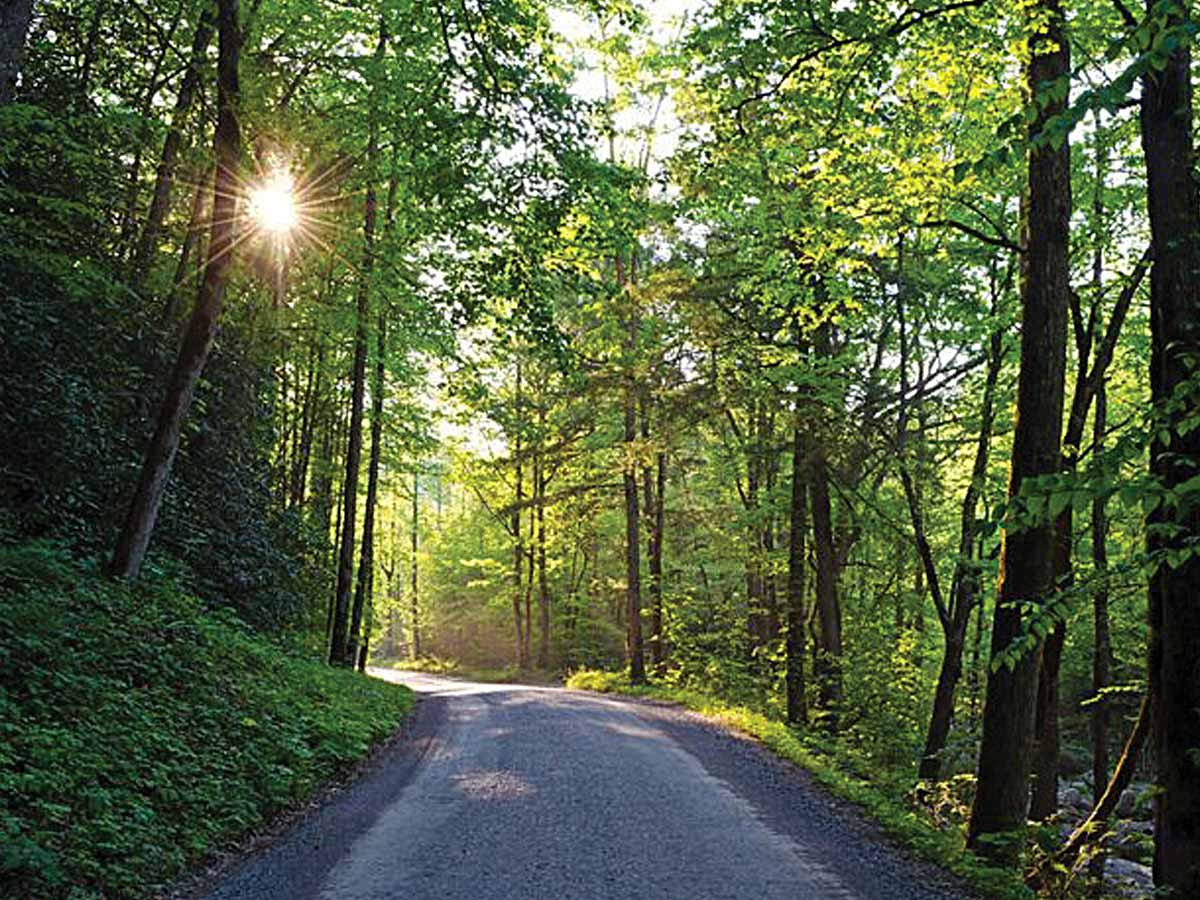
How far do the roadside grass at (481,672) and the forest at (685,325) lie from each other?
35.1 ft

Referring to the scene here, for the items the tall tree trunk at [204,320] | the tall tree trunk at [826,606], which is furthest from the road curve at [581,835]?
the tall tree trunk at [204,320]

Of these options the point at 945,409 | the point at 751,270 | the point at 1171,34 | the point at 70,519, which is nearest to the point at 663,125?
the point at 751,270

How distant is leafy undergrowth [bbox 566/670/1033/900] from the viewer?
6.11 m

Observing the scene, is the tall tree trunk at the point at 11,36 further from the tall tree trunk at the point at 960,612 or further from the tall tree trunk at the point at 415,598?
the tall tree trunk at the point at 415,598

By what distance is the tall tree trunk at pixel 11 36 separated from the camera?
24.3 ft

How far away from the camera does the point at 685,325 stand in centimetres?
1502

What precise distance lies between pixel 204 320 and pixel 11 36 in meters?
3.25

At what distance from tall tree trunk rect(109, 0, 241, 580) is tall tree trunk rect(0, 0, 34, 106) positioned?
2060 mm

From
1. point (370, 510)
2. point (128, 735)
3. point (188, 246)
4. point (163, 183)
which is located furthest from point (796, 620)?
point (163, 183)

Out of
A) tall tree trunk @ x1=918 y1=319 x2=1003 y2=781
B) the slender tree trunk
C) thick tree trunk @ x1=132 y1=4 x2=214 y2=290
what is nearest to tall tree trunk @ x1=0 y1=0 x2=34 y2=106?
thick tree trunk @ x1=132 y1=4 x2=214 y2=290

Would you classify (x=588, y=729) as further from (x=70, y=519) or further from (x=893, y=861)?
(x=70, y=519)

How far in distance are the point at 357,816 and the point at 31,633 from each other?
10.7 ft

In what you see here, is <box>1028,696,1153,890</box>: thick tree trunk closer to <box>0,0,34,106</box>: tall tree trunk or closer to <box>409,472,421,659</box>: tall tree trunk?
<box>0,0,34,106</box>: tall tree trunk

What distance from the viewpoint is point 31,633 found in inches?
284
